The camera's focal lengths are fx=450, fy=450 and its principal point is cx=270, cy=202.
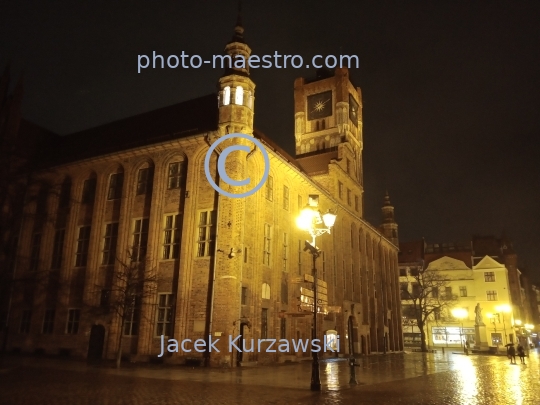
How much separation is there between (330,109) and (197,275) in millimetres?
39415

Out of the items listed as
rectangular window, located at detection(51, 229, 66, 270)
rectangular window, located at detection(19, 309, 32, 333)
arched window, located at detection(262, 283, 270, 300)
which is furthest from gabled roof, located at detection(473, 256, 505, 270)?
rectangular window, located at detection(19, 309, 32, 333)

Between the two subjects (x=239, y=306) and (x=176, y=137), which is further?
(x=176, y=137)

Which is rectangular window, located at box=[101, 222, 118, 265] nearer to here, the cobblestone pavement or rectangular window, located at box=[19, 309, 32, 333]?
rectangular window, located at box=[19, 309, 32, 333]

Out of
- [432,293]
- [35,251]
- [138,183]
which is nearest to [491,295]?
[432,293]

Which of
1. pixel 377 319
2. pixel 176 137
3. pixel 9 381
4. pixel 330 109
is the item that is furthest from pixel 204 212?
pixel 330 109

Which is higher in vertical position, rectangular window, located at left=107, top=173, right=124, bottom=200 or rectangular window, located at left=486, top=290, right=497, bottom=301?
rectangular window, located at left=107, top=173, right=124, bottom=200

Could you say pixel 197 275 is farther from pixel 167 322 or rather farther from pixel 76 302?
pixel 76 302

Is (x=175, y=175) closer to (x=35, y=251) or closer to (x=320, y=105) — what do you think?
(x=35, y=251)

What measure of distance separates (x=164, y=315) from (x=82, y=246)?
9260mm

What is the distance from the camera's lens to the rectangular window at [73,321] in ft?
93.8

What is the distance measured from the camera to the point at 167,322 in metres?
→ 25.6

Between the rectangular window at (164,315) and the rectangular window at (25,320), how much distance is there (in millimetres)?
10832

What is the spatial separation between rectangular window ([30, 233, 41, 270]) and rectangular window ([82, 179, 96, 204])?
4778 millimetres

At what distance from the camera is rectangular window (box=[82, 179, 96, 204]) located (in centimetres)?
3197
